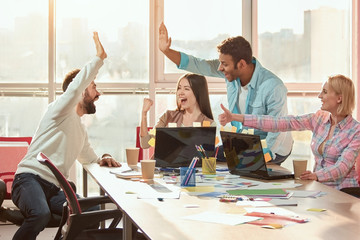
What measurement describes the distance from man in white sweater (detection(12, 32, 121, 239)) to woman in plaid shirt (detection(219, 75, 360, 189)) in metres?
0.88

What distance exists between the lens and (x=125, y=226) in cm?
235

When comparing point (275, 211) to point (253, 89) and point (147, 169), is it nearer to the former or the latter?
point (147, 169)

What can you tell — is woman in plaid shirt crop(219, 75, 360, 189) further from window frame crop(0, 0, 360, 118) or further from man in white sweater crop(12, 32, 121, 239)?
window frame crop(0, 0, 360, 118)

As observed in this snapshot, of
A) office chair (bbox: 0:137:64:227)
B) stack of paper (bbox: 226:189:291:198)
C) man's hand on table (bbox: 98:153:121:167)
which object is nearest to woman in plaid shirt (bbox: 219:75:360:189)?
stack of paper (bbox: 226:189:291:198)

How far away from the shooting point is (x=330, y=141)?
3.17m

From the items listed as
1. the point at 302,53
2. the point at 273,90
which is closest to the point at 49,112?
the point at 273,90

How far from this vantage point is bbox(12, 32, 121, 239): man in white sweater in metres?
3.28

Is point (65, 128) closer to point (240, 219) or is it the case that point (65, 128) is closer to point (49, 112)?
point (49, 112)

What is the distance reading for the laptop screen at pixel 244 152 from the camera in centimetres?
292

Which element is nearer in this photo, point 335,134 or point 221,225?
point 221,225

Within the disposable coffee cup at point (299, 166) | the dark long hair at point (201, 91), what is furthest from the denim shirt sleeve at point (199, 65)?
the disposable coffee cup at point (299, 166)

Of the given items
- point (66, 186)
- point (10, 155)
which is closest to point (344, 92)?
point (66, 186)

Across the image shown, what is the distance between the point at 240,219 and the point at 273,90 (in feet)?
6.10

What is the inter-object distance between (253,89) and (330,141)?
786 mm
